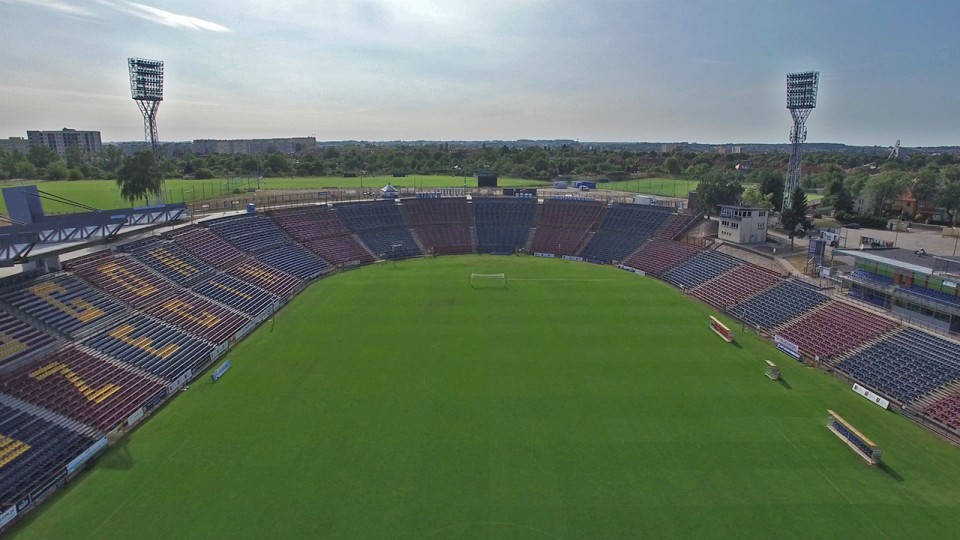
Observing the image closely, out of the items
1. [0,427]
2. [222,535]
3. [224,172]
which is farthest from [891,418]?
[224,172]

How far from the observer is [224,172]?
133625 mm

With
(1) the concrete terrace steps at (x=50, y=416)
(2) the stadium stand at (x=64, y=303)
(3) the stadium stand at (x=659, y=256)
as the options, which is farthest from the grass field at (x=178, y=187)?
(1) the concrete terrace steps at (x=50, y=416)

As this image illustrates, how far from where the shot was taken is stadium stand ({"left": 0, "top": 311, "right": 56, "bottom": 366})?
25688 mm

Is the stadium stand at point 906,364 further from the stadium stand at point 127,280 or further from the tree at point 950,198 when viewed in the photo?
the stadium stand at point 127,280

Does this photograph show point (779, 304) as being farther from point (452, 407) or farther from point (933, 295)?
point (452, 407)

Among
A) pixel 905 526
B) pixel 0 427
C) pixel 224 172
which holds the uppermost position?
pixel 224 172

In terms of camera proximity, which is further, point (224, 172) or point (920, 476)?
point (224, 172)

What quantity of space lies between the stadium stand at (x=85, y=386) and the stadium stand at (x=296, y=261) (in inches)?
905

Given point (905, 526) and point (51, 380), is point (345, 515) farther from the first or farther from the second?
point (905, 526)

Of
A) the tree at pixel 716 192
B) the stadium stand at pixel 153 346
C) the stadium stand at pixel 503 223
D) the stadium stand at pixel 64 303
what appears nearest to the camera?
the stadium stand at pixel 64 303

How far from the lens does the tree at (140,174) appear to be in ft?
198

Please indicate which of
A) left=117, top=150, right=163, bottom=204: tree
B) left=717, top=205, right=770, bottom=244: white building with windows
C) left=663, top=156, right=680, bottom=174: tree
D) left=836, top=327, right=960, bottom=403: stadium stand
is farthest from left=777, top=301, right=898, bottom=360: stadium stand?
left=663, top=156, right=680, bottom=174: tree

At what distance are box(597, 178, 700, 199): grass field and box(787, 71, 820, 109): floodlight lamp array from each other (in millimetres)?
36204

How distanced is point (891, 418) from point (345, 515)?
27.2m
